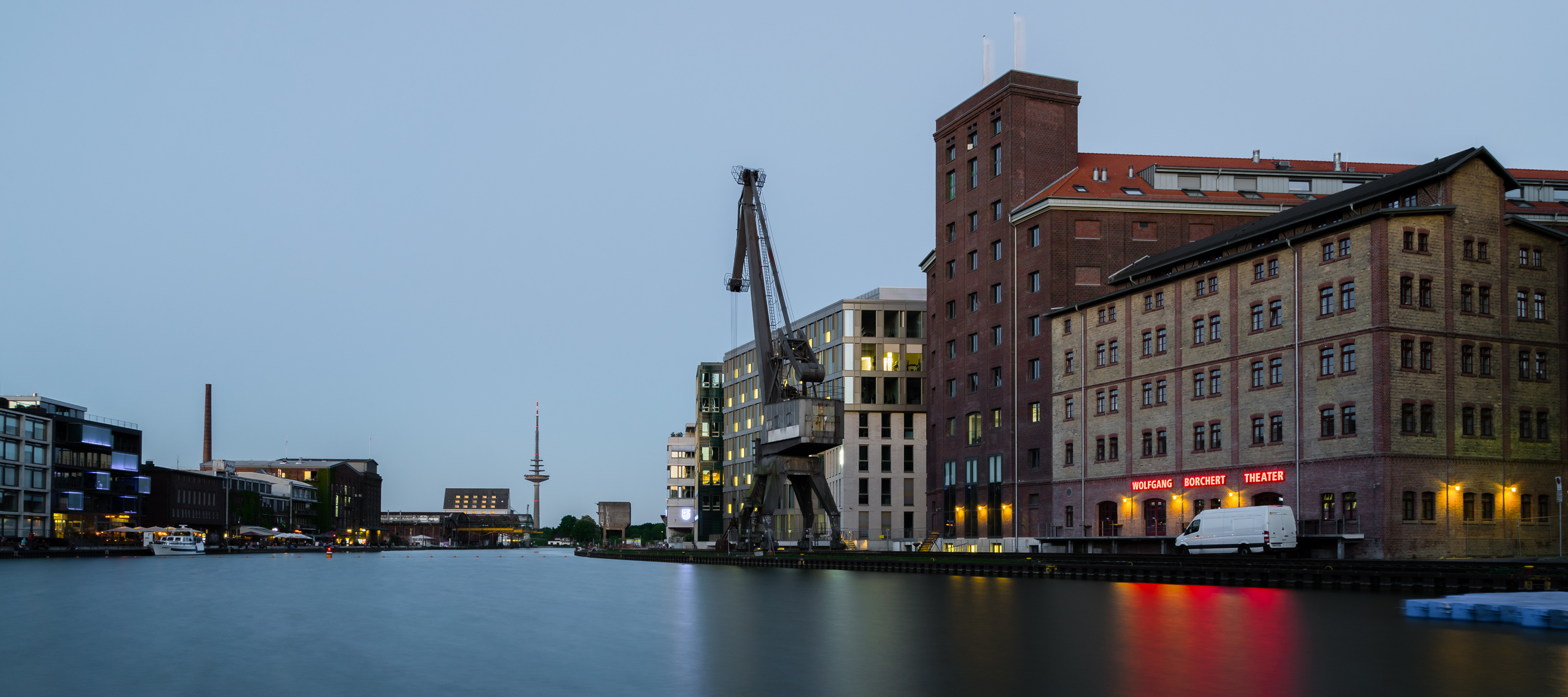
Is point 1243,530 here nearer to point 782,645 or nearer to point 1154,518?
point 1154,518

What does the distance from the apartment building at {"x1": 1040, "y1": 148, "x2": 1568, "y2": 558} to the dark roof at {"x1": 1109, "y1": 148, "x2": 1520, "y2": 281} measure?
0.57 ft

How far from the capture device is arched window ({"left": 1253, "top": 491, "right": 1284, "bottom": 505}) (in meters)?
68.4

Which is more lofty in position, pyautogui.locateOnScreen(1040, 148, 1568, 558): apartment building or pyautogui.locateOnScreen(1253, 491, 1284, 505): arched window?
pyautogui.locateOnScreen(1040, 148, 1568, 558): apartment building

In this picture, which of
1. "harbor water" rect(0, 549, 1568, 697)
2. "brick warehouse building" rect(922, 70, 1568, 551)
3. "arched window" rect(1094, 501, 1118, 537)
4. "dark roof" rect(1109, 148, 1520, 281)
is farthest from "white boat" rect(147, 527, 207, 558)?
"dark roof" rect(1109, 148, 1520, 281)

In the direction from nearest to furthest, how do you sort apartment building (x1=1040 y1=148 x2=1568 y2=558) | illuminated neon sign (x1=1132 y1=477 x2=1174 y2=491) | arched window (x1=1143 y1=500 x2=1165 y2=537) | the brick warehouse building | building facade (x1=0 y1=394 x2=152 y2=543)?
1. apartment building (x1=1040 y1=148 x2=1568 y2=558)
2. illuminated neon sign (x1=1132 y1=477 x2=1174 y2=491)
3. arched window (x1=1143 y1=500 x2=1165 y2=537)
4. the brick warehouse building
5. building facade (x1=0 y1=394 x2=152 y2=543)

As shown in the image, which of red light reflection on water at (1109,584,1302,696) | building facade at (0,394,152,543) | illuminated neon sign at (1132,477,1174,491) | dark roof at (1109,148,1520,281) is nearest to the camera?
red light reflection on water at (1109,584,1302,696)

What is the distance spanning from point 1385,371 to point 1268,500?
10.8 m

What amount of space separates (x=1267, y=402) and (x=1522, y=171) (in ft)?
146

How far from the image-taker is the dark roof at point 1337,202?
64625 millimetres

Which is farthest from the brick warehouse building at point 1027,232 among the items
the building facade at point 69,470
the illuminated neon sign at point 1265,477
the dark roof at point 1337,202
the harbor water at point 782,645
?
the building facade at point 69,470

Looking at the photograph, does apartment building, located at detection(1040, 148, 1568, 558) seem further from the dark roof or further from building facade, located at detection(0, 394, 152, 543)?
building facade, located at detection(0, 394, 152, 543)

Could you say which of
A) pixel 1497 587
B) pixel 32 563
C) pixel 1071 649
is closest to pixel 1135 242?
pixel 1497 587

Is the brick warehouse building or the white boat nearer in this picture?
the brick warehouse building

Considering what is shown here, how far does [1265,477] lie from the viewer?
225 ft
